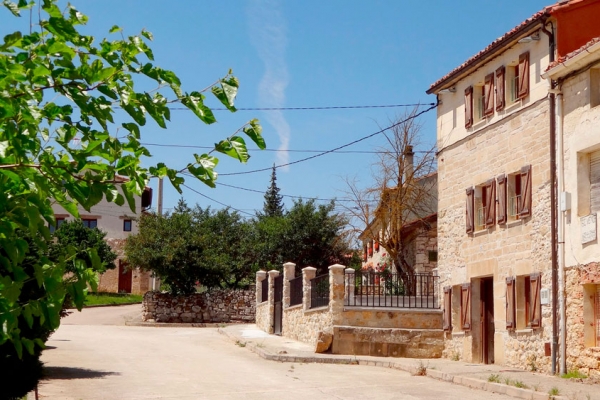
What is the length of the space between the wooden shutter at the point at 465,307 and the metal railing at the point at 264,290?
11.9 m

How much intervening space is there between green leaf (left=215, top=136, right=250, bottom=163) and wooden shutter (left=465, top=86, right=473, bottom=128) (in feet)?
56.3

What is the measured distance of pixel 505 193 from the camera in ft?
65.3

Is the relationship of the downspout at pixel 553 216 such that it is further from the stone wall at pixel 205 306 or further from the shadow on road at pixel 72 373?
the stone wall at pixel 205 306

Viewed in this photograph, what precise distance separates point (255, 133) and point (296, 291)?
2272 cm

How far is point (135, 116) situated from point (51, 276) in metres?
1.04

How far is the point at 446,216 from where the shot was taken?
76.5 feet

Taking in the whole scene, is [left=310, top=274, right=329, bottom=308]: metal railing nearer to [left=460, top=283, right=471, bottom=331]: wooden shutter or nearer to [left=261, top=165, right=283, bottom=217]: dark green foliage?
[left=460, top=283, right=471, bottom=331]: wooden shutter

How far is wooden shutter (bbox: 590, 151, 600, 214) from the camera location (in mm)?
16656

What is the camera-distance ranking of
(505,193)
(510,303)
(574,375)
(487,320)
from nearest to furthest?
(574,375), (510,303), (505,193), (487,320)

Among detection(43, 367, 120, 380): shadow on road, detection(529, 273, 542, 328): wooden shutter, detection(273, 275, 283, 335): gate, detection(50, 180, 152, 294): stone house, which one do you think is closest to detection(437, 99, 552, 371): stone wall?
detection(529, 273, 542, 328): wooden shutter

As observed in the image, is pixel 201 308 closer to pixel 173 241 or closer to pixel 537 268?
pixel 173 241

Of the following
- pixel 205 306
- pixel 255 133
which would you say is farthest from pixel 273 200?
pixel 255 133

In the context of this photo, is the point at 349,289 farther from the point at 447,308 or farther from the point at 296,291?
the point at 296,291

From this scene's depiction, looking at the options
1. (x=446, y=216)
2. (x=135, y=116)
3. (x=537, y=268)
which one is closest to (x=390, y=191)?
(x=446, y=216)
